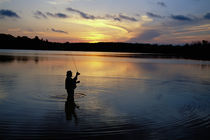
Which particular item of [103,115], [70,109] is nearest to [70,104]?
[70,109]

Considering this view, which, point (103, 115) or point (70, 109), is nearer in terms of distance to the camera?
point (103, 115)

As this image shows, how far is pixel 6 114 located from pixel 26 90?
4.96m

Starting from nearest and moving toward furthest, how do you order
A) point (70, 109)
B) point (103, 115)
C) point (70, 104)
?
point (103, 115) < point (70, 109) < point (70, 104)

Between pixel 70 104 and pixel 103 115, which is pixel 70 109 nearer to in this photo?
pixel 70 104

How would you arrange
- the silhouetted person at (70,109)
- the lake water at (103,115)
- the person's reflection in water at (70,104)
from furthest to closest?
1. the person's reflection in water at (70,104)
2. the silhouetted person at (70,109)
3. the lake water at (103,115)

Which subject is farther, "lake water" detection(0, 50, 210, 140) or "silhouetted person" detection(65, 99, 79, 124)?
"silhouetted person" detection(65, 99, 79, 124)

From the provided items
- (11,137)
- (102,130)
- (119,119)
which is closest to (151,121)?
(119,119)

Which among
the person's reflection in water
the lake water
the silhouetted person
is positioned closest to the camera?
the lake water

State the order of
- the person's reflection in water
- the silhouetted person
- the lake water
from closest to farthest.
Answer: the lake water
the silhouetted person
the person's reflection in water

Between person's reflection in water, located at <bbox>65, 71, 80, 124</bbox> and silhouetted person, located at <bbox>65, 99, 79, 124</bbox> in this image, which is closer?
silhouetted person, located at <bbox>65, 99, 79, 124</bbox>

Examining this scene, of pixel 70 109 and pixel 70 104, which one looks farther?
pixel 70 104

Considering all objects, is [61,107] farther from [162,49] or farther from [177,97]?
[162,49]

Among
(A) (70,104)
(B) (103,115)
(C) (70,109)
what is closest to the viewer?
(B) (103,115)

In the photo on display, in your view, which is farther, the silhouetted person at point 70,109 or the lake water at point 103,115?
the silhouetted person at point 70,109
